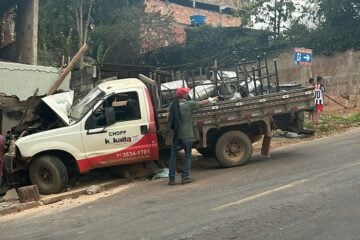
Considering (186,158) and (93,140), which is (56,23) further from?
(186,158)

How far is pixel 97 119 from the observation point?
9.76 m

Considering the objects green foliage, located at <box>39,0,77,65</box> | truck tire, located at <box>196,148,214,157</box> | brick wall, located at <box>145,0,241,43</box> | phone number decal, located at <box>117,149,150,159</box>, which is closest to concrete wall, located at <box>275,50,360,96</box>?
brick wall, located at <box>145,0,241,43</box>

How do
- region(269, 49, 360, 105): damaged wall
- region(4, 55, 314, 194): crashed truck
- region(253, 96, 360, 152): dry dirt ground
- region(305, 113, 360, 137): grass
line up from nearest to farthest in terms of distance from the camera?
region(4, 55, 314, 194): crashed truck < region(253, 96, 360, 152): dry dirt ground < region(305, 113, 360, 137): grass < region(269, 49, 360, 105): damaged wall

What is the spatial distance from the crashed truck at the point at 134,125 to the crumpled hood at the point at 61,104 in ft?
0.07

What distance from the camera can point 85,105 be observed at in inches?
396

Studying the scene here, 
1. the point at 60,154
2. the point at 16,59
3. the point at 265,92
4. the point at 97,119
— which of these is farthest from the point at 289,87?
the point at 16,59

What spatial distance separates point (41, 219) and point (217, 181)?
10.5 feet

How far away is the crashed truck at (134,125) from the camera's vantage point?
9.62 m

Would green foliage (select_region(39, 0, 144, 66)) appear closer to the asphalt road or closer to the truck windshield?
the truck windshield

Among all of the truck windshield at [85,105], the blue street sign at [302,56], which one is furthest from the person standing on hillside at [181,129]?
the blue street sign at [302,56]

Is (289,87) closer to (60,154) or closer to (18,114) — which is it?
(60,154)

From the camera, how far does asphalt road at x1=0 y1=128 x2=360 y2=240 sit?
5754mm

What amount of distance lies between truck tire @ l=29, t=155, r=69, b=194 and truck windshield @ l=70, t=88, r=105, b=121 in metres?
0.96

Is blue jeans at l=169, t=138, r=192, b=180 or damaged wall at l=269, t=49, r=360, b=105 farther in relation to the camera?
damaged wall at l=269, t=49, r=360, b=105
